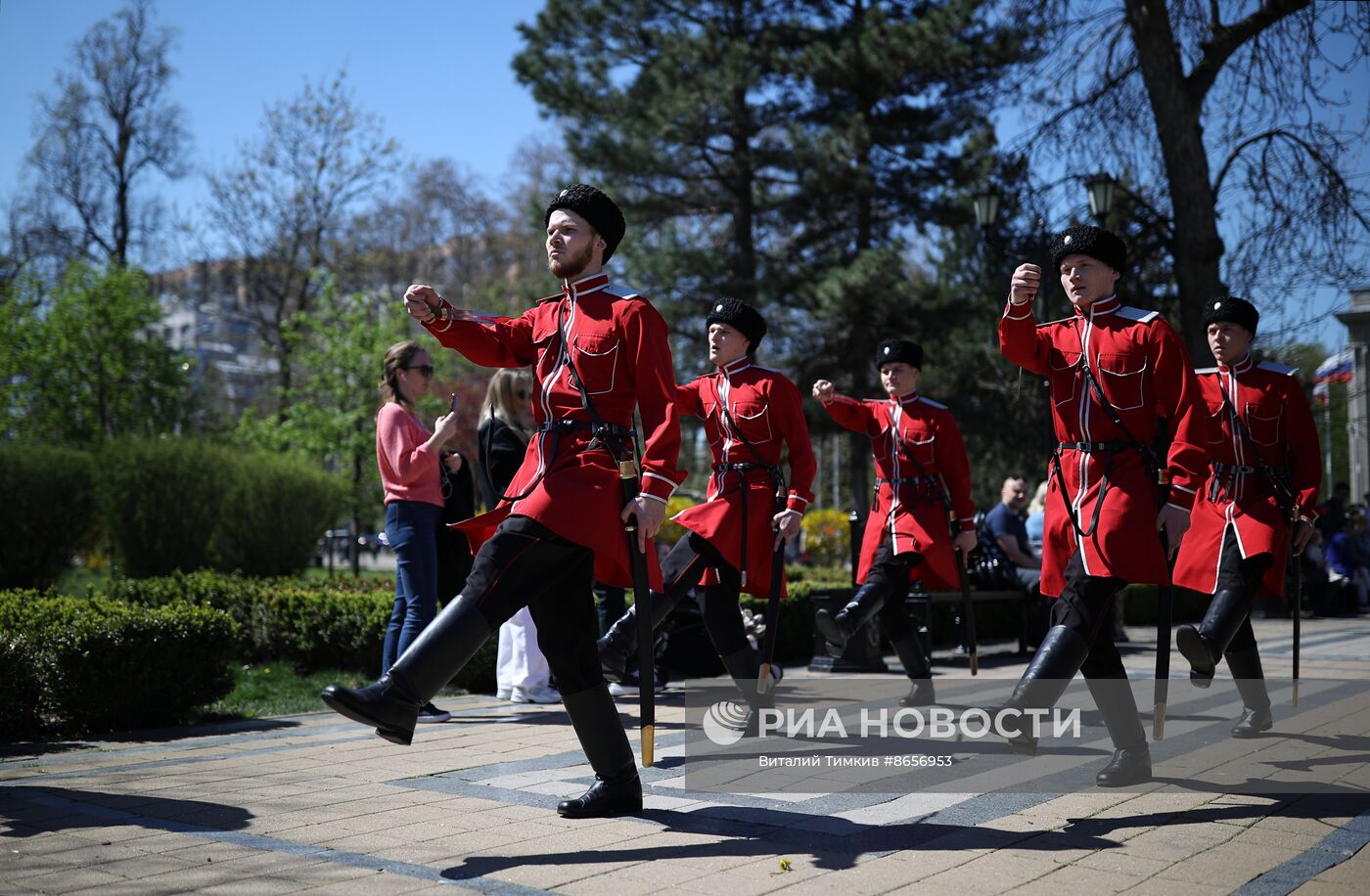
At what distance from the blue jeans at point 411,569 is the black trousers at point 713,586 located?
5.01 feet

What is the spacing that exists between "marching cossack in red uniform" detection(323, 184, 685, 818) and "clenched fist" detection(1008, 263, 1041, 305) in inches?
50.1

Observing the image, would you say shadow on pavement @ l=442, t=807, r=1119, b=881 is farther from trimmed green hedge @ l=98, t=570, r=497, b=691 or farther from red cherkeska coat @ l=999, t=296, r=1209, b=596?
trimmed green hedge @ l=98, t=570, r=497, b=691

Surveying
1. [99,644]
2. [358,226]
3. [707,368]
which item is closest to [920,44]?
[707,368]

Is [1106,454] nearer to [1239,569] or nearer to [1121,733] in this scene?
[1121,733]

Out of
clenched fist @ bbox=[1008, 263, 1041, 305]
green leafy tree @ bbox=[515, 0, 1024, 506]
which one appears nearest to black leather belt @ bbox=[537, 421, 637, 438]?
clenched fist @ bbox=[1008, 263, 1041, 305]

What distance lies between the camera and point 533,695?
7.63 m

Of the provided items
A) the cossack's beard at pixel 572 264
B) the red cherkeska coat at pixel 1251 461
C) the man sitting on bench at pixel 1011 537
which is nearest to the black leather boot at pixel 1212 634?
the red cherkeska coat at pixel 1251 461

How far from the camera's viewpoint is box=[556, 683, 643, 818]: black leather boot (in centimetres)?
422

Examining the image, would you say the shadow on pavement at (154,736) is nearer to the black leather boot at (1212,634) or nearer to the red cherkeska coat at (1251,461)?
the black leather boot at (1212,634)

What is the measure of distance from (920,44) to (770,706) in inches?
741

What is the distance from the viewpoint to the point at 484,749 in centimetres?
580

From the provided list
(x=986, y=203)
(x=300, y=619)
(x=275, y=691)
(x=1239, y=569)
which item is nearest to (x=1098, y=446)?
(x=1239, y=569)

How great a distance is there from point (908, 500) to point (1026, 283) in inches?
105

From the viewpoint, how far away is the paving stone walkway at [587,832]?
11.4 ft
